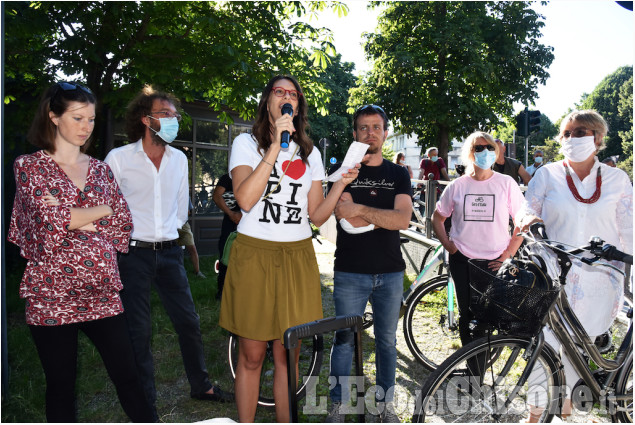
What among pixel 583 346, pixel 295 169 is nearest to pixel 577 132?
pixel 583 346

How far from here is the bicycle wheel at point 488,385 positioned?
257 cm

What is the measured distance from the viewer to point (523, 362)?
273cm

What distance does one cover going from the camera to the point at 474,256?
154 inches

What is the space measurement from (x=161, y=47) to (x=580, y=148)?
5947 mm

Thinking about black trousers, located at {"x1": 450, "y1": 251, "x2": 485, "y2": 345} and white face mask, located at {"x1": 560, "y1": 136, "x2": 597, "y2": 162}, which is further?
black trousers, located at {"x1": 450, "y1": 251, "x2": 485, "y2": 345}

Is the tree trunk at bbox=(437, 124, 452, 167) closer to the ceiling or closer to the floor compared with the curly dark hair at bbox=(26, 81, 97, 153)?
closer to the ceiling

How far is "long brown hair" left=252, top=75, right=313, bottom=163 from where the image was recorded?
2.90 m

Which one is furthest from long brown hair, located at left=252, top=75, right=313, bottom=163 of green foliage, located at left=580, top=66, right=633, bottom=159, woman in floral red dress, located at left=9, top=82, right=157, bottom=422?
green foliage, located at left=580, top=66, right=633, bottom=159

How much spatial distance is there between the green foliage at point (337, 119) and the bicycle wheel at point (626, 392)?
1379 inches

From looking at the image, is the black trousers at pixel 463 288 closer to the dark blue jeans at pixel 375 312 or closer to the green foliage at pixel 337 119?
the dark blue jeans at pixel 375 312

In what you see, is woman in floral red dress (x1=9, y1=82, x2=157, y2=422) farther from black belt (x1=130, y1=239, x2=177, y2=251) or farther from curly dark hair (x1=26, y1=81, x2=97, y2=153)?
black belt (x1=130, y1=239, x2=177, y2=251)

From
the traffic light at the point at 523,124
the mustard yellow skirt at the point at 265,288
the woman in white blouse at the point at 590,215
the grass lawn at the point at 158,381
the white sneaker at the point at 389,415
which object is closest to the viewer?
the mustard yellow skirt at the point at 265,288

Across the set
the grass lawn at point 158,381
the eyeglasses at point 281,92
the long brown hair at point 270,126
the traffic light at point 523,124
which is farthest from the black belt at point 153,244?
the traffic light at point 523,124

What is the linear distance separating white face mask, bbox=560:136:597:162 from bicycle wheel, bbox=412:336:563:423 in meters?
1.35
